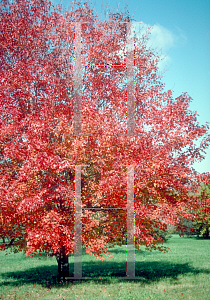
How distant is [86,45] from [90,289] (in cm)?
1091

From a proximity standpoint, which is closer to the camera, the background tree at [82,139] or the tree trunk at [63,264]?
the background tree at [82,139]

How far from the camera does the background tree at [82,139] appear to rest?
30.5ft

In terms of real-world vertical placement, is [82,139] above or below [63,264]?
above

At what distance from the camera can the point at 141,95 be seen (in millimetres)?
11656

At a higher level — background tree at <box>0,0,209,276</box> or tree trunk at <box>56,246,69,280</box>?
background tree at <box>0,0,209,276</box>

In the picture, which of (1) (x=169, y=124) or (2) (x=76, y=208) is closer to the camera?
(2) (x=76, y=208)

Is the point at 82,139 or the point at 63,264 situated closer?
the point at 82,139

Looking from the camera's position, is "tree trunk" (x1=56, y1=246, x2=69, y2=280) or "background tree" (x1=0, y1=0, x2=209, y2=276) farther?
"tree trunk" (x1=56, y1=246, x2=69, y2=280)

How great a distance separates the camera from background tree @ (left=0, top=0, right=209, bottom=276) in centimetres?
930

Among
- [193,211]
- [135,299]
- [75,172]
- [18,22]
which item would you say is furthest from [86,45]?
[135,299]

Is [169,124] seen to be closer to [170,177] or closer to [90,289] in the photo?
[170,177]

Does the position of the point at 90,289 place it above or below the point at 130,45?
below

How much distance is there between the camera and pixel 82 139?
9.64m

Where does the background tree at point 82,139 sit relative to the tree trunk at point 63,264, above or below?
above
